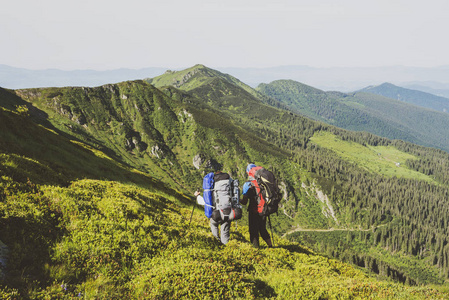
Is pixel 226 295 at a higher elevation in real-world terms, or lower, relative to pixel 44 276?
lower

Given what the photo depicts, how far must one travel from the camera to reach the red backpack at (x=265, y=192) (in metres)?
12.6

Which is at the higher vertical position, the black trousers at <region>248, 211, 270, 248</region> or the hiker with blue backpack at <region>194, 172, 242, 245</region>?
the hiker with blue backpack at <region>194, 172, 242, 245</region>

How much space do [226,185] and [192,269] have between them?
4769mm

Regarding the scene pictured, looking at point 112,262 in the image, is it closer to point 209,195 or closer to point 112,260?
point 112,260

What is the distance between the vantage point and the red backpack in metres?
12.6

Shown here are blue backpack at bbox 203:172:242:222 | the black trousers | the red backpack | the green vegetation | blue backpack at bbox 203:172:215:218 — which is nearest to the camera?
the green vegetation

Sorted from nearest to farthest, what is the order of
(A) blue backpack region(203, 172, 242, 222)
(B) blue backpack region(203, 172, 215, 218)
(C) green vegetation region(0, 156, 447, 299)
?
(C) green vegetation region(0, 156, 447, 299), (A) blue backpack region(203, 172, 242, 222), (B) blue backpack region(203, 172, 215, 218)

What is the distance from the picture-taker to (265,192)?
1270 cm

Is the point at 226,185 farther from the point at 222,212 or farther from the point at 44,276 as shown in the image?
the point at 44,276

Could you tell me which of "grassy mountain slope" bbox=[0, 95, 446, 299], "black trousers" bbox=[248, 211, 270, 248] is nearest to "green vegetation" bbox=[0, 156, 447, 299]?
"grassy mountain slope" bbox=[0, 95, 446, 299]

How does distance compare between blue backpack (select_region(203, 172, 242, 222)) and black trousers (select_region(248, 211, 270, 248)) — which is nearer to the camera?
blue backpack (select_region(203, 172, 242, 222))

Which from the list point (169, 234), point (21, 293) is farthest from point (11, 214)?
point (169, 234)

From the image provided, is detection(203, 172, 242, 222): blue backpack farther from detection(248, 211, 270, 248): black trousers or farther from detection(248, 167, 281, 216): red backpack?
detection(248, 211, 270, 248): black trousers

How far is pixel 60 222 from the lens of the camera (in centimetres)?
857
